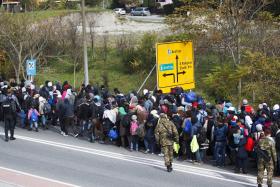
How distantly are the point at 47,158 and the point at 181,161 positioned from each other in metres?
3.82

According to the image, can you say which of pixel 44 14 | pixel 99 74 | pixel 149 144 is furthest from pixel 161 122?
pixel 44 14

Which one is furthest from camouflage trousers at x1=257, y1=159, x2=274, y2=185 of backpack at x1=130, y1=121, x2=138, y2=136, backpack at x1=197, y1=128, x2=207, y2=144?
backpack at x1=130, y1=121, x2=138, y2=136

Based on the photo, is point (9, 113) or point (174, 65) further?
point (174, 65)

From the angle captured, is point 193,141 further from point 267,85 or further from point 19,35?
point 19,35

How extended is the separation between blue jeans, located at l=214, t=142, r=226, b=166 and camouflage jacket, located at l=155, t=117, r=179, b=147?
52.5 inches

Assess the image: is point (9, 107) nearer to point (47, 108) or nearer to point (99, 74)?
point (47, 108)

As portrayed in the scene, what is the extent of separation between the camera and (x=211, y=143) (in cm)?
1606

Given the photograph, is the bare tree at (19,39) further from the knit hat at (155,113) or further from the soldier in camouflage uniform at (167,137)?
the soldier in camouflage uniform at (167,137)

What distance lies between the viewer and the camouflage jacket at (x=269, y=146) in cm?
1327

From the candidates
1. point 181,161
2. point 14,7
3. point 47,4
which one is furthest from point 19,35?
point 181,161

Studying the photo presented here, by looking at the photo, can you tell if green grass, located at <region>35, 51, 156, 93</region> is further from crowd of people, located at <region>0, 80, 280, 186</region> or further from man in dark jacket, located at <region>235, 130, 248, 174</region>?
man in dark jacket, located at <region>235, 130, 248, 174</region>

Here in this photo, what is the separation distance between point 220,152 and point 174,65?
6901 millimetres

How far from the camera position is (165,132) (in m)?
14.8

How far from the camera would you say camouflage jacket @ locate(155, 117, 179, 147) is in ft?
48.4
